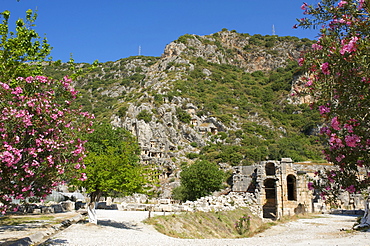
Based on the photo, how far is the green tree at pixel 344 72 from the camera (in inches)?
195

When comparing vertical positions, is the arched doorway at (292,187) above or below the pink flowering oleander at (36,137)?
below

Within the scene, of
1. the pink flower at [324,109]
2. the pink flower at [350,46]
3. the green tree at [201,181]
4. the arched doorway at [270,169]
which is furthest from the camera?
the green tree at [201,181]

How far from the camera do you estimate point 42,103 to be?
7.62 m

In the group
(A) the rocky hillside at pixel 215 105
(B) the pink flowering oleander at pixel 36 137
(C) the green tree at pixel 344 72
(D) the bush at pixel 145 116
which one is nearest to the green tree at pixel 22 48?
(B) the pink flowering oleander at pixel 36 137

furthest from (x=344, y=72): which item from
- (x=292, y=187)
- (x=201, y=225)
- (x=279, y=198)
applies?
(x=292, y=187)

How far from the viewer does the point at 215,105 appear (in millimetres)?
89812

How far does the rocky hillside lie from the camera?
70562mm

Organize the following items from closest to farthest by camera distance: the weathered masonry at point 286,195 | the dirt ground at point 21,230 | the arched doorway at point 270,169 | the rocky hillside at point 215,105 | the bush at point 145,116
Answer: the dirt ground at point 21,230, the weathered masonry at point 286,195, the arched doorway at point 270,169, the rocky hillside at point 215,105, the bush at point 145,116

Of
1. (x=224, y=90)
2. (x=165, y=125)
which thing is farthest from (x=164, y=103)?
(x=224, y=90)

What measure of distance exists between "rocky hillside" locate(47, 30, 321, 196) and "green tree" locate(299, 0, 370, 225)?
53534mm

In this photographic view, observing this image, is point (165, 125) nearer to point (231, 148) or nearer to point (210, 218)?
point (231, 148)

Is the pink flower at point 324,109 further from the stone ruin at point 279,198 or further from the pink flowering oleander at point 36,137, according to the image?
the stone ruin at point 279,198

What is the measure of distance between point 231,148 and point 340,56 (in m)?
65.2

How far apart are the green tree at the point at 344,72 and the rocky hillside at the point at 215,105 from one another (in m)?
53.5
